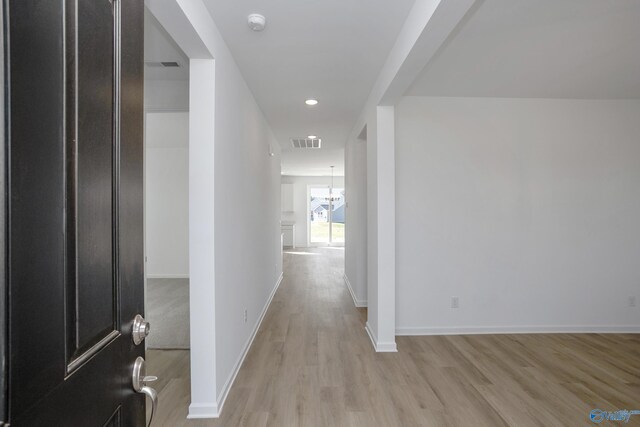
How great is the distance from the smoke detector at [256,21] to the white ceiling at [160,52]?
1.63 feet

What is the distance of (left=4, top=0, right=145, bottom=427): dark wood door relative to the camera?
0.45 meters

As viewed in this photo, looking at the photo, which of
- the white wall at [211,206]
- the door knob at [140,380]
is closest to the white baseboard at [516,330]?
the white wall at [211,206]

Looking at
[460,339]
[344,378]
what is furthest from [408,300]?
[344,378]

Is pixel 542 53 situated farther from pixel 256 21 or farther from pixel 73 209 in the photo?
pixel 73 209

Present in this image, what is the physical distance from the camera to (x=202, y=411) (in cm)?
196

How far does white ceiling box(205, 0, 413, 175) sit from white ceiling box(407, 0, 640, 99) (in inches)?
20.2

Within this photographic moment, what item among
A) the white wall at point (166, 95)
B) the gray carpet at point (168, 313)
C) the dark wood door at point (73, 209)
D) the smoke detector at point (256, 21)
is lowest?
the gray carpet at point (168, 313)

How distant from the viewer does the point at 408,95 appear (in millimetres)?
3316

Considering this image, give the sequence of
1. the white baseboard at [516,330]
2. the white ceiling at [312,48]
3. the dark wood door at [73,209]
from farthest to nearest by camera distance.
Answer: the white baseboard at [516,330] → the white ceiling at [312,48] → the dark wood door at [73,209]

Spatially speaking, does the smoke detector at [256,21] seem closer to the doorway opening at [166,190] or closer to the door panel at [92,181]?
the doorway opening at [166,190]

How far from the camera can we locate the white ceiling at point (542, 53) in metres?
1.91

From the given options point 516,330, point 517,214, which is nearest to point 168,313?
point 516,330

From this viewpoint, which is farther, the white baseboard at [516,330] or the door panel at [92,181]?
the white baseboard at [516,330]

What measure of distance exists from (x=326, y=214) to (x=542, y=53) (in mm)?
9244
